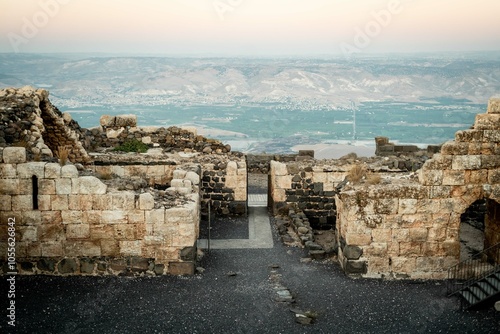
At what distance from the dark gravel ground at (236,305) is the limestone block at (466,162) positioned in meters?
2.70

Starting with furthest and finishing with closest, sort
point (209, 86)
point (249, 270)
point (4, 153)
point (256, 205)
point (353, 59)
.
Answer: point (353, 59), point (209, 86), point (256, 205), point (249, 270), point (4, 153)

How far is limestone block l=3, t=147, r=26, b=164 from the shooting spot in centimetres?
1186

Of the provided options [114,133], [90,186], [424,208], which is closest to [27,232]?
[90,186]

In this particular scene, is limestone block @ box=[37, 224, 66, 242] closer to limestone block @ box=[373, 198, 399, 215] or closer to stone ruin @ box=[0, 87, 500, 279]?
stone ruin @ box=[0, 87, 500, 279]

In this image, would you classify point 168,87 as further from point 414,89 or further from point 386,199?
point 386,199

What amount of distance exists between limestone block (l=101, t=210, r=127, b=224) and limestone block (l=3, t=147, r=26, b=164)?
83.2 inches

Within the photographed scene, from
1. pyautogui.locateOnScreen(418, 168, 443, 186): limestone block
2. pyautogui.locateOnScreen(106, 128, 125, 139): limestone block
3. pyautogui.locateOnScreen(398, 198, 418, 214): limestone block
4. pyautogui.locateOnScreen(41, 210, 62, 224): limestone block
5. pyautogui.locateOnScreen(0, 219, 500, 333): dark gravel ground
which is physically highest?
pyautogui.locateOnScreen(106, 128, 125, 139): limestone block

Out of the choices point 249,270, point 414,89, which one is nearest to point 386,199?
point 249,270

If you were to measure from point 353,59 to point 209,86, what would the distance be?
35.5 meters

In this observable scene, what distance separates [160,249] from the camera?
12234 millimetres

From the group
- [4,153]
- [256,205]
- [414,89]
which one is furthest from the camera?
[414,89]

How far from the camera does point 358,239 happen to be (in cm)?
1234

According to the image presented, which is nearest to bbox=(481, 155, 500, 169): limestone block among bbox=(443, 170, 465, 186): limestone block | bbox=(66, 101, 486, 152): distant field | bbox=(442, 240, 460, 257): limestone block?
bbox=(443, 170, 465, 186): limestone block

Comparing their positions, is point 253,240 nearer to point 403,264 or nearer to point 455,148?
point 403,264
